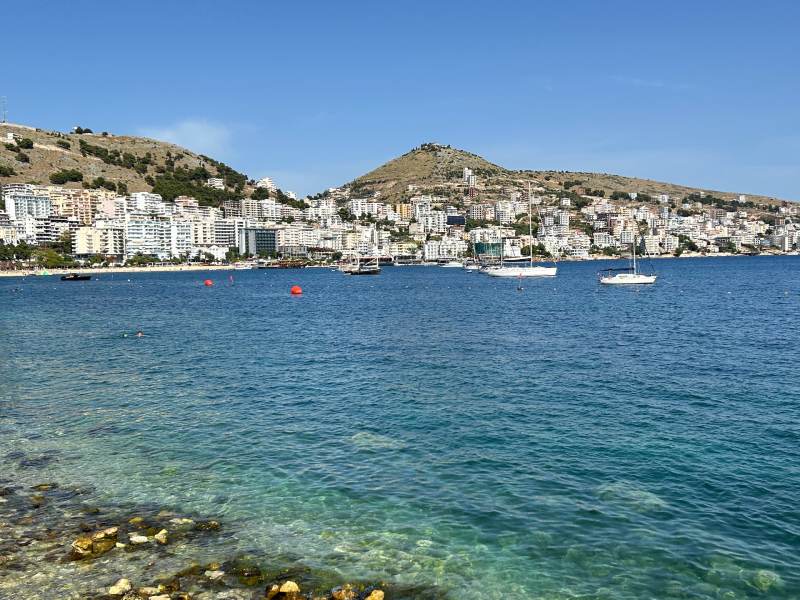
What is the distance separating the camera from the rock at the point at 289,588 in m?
10.6

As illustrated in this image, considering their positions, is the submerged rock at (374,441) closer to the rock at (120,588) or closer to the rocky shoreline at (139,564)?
the rocky shoreline at (139,564)

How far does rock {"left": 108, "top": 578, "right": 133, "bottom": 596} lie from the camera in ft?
34.8

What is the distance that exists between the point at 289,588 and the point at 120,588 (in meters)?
2.78

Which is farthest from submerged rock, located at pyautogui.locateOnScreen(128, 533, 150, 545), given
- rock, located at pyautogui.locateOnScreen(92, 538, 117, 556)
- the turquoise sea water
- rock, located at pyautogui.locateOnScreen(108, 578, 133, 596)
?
the turquoise sea water

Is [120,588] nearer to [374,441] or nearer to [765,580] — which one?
[374,441]

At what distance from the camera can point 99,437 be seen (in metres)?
20.6

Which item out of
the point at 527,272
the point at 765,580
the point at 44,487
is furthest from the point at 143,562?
the point at 527,272

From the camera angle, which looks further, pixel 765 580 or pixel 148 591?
pixel 765 580

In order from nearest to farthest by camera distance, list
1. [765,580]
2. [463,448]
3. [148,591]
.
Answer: [148,591], [765,580], [463,448]

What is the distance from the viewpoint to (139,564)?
1166 cm

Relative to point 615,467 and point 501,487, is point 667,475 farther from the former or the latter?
point 501,487

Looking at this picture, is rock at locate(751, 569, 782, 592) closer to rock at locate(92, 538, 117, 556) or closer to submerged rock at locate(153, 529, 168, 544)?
submerged rock at locate(153, 529, 168, 544)

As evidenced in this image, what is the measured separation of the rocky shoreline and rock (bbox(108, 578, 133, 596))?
0.02 meters

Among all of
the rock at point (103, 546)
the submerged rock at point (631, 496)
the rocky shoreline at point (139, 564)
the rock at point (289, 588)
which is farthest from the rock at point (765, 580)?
the rock at point (103, 546)
